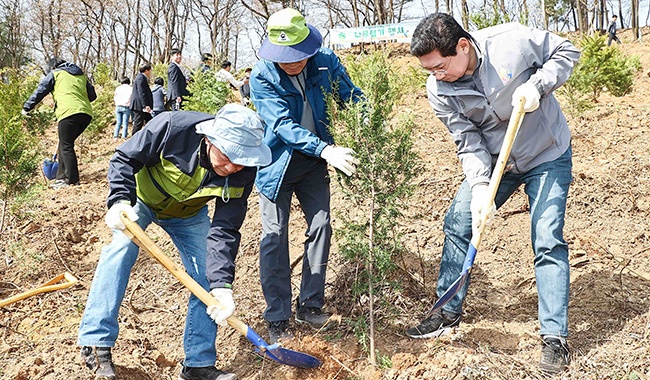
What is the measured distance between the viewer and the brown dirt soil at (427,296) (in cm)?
306

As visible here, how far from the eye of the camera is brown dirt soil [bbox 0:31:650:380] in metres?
3.06

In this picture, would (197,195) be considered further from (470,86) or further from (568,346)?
(568,346)

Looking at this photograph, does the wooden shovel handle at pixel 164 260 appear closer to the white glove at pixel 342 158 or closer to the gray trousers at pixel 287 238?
the gray trousers at pixel 287 238

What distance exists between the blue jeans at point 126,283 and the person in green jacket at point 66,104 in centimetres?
475

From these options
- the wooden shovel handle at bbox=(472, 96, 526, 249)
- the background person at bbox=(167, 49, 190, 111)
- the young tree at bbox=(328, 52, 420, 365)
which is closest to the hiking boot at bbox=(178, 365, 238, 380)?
the young tree at bbox=(328, 52, 420, 365)

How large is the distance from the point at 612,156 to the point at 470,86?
126 inches

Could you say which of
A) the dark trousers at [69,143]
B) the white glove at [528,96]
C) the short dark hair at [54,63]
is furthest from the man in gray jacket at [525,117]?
the short dark hair at [54,63]

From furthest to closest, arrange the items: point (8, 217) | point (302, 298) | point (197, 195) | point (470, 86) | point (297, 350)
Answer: point (8, 217) → point (302, 298) → point (297, 350) → point (197, 195) → point (470, 86)

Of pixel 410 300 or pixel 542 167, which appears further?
pixel 410 300

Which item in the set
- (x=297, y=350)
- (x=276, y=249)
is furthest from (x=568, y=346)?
(x=276, y=249)

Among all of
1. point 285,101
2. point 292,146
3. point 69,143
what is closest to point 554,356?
point 292,146

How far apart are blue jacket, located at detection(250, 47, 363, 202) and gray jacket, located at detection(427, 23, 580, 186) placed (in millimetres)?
633

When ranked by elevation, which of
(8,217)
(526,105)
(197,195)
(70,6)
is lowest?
(8,217)

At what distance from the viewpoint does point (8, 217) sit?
5.91m
